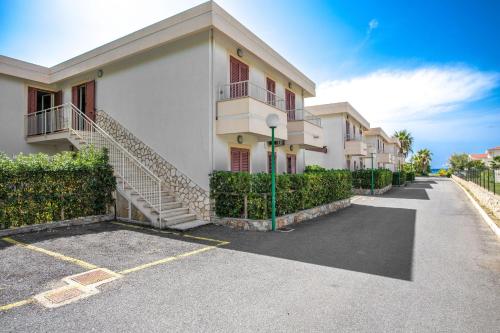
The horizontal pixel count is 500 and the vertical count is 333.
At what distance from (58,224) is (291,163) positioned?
11.7m

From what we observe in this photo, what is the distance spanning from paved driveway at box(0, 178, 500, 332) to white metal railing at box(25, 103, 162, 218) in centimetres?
186

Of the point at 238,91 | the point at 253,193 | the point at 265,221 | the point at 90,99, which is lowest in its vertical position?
the point at 265,221

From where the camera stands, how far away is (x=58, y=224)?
8.37 metres

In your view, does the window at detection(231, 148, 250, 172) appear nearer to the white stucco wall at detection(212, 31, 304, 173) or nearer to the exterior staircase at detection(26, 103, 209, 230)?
the white stucco wall at detection(212, 31, 304, 173)

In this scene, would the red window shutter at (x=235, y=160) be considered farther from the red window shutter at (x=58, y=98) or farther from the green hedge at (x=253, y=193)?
the red window shutter at (x=58, y=98)

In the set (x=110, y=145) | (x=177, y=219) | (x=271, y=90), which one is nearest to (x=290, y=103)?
(x=271, y=90)

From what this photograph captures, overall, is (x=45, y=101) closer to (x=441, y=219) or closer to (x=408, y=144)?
(x=441, y=219)

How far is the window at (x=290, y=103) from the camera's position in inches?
619

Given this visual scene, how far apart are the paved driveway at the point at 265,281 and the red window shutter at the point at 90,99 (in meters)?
7.56

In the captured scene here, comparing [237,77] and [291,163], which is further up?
[237,77]

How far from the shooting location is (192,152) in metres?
10.3

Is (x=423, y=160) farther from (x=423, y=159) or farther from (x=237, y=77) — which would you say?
(x=237, y=77)

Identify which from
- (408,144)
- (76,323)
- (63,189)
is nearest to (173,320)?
(76,323)

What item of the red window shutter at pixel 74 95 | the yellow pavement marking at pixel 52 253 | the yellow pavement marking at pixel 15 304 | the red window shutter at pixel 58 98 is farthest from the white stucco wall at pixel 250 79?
the red window shutter at pixel 58 98
